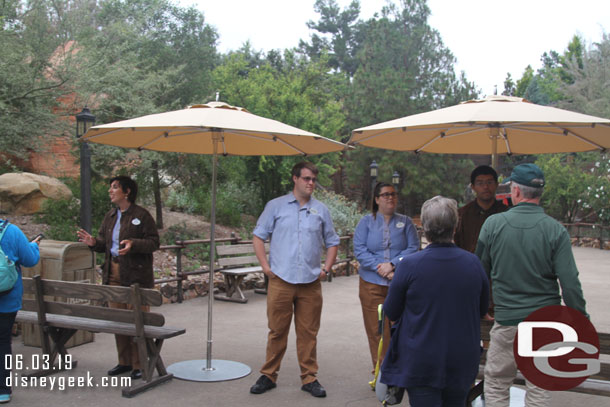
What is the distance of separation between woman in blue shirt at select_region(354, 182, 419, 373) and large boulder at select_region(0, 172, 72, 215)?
11.9 metres

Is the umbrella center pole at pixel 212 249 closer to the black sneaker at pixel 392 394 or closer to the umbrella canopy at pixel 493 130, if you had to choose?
the umbrella canopy at pixel 493 130

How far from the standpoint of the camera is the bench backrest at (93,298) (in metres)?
4.45

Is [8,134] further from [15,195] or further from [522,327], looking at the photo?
[522,327]

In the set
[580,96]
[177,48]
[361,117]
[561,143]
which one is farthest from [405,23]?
[561,143]

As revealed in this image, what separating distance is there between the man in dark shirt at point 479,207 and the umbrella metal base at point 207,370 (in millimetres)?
2305

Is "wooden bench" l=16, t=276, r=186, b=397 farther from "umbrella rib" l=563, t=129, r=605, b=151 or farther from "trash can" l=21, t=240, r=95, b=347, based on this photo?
"umbrella rib" l=563, t=129, r=605, b=151

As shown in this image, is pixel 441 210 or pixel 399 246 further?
pixel 399 246

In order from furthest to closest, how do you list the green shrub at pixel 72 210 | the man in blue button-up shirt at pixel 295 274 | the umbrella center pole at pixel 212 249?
1. the green shrub at pixel 72 210
2. the umbrella center pole at pixel 212 249
3. the man in blue button-up shirt at pixel 295 274

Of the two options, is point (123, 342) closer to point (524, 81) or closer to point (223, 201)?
point (223, 201)

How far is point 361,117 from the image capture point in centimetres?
3027

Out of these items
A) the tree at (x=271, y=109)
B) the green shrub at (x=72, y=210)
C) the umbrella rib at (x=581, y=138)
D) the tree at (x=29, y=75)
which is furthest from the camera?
the tree at (x=271, y=109)

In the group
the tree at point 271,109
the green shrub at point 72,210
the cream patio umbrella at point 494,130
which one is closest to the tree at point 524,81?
the tree at point 271,109

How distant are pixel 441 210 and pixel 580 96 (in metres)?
31.9

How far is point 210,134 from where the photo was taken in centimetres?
579
